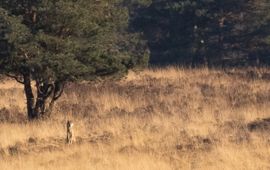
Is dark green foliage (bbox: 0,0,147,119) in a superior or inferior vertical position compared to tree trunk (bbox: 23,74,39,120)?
superior

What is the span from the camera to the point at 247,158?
11.2m

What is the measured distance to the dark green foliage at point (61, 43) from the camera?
1569cm

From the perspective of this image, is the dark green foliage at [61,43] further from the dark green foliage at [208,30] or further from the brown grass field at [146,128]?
the dark green foliage at [208,30]

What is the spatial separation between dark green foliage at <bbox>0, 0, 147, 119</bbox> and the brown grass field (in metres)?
1.23

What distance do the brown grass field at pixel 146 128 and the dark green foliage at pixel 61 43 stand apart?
1.23 m

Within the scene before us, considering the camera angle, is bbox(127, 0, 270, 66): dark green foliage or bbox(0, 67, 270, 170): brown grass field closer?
bbox(0, 67, 270, 170): brown grass field

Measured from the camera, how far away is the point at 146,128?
14836 millimetres

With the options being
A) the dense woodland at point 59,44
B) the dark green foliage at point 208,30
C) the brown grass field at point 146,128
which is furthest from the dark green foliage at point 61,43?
the dark green foliage at point 208,30

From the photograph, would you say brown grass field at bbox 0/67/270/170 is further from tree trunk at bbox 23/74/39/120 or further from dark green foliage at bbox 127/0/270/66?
dark green foliage at bbox 127/0/270/66

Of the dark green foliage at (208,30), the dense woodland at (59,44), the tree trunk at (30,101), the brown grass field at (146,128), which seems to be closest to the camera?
the brown grass field at (146,128)

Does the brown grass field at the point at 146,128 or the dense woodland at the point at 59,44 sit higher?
the dense woodland at the point at 59,44

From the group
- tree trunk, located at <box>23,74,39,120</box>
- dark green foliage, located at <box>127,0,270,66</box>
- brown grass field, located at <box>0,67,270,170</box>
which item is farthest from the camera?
dark green foliage, located at <box>127,0,270,66</box>

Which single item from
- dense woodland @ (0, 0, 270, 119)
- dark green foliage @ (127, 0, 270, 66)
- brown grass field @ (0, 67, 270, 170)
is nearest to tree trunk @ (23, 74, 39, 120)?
dense woodland @ (0, 0, 270, 119)

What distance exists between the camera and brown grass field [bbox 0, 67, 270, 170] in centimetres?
1131
